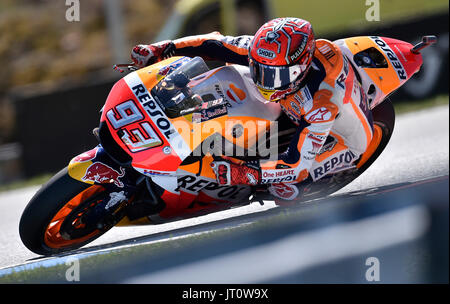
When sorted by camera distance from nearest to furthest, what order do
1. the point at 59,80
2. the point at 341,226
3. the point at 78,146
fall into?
the point at 341,226 < the point at 78,146 < the point at 59,80

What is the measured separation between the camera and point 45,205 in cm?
389

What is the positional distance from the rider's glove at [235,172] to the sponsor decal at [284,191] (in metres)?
0.30

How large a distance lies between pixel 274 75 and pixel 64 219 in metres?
1.58

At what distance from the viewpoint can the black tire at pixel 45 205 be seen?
3.90 m

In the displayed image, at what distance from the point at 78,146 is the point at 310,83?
5.52 meters

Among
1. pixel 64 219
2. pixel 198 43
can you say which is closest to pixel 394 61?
pixel 198 43

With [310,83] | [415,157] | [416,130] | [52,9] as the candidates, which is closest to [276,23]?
[310,83]

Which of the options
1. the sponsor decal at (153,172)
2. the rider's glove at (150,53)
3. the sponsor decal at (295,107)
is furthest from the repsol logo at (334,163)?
the rider's glove at (150,53)

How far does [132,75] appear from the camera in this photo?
165 inches

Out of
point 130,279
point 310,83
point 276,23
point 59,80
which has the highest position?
point 276,23

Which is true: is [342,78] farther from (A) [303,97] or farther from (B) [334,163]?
(B) [334,163]

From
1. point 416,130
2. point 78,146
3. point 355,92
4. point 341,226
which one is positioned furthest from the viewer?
point 78,146

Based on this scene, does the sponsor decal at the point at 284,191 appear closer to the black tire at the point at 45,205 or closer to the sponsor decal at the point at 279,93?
the sponsor decal at the point at 279,93

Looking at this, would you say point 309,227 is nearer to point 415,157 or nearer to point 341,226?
point 341,226
